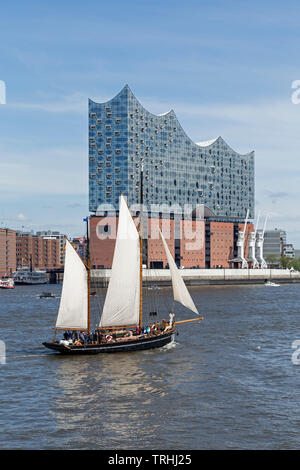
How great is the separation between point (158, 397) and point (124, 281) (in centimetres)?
1802

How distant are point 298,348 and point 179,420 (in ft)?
77.3

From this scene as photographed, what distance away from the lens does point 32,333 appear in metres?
61.6

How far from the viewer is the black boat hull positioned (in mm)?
46809

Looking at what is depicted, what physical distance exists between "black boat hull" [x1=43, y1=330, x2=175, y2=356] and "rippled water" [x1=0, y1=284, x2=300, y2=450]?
0.64 m

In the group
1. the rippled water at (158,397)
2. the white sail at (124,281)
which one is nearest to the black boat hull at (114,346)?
the rippled water at (158,397)

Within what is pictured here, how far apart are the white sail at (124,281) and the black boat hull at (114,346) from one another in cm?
248

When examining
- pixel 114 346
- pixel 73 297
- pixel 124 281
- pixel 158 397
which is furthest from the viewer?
pixel 124 281

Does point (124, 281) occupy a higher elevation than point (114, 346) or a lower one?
higher

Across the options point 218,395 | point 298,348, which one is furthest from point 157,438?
point 298,348

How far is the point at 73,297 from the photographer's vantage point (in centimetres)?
4856
